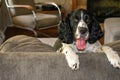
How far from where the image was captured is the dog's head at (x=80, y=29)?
5.94 feet

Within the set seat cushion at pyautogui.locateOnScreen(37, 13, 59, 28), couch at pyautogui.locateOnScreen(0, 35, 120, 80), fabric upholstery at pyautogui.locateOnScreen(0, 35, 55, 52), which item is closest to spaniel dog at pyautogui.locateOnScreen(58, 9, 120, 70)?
fabric upholstery at pyautogui.locateOnScreen(0, 35, 55, 52)

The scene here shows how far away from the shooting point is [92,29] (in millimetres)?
1936

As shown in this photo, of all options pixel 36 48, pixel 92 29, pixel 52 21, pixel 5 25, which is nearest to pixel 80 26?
pixel 92 29

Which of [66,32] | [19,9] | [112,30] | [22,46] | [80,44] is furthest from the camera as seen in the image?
[19,9]

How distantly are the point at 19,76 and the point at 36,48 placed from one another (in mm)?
342

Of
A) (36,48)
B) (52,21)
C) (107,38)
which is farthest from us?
(52,21)

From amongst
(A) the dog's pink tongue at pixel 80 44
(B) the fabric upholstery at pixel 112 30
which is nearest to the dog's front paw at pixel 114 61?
(A) the dog's pink tongue at pixel 80 44

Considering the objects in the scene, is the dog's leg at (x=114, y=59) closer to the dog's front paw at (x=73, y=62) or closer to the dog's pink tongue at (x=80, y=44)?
the dog's front paw at (x=73, y=62)

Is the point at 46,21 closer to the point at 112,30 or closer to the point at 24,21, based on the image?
the point at 24,21

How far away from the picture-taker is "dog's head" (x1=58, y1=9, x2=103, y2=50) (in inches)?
71.2

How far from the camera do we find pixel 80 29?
5.92 ft

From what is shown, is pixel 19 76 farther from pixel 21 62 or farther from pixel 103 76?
pixel 103 76

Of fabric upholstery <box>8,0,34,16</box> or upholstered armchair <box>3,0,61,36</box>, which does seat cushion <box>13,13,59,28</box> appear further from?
fabric upholstery <box>8,0,34,16</box>

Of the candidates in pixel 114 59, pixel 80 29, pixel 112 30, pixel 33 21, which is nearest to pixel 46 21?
pixel 33 21
